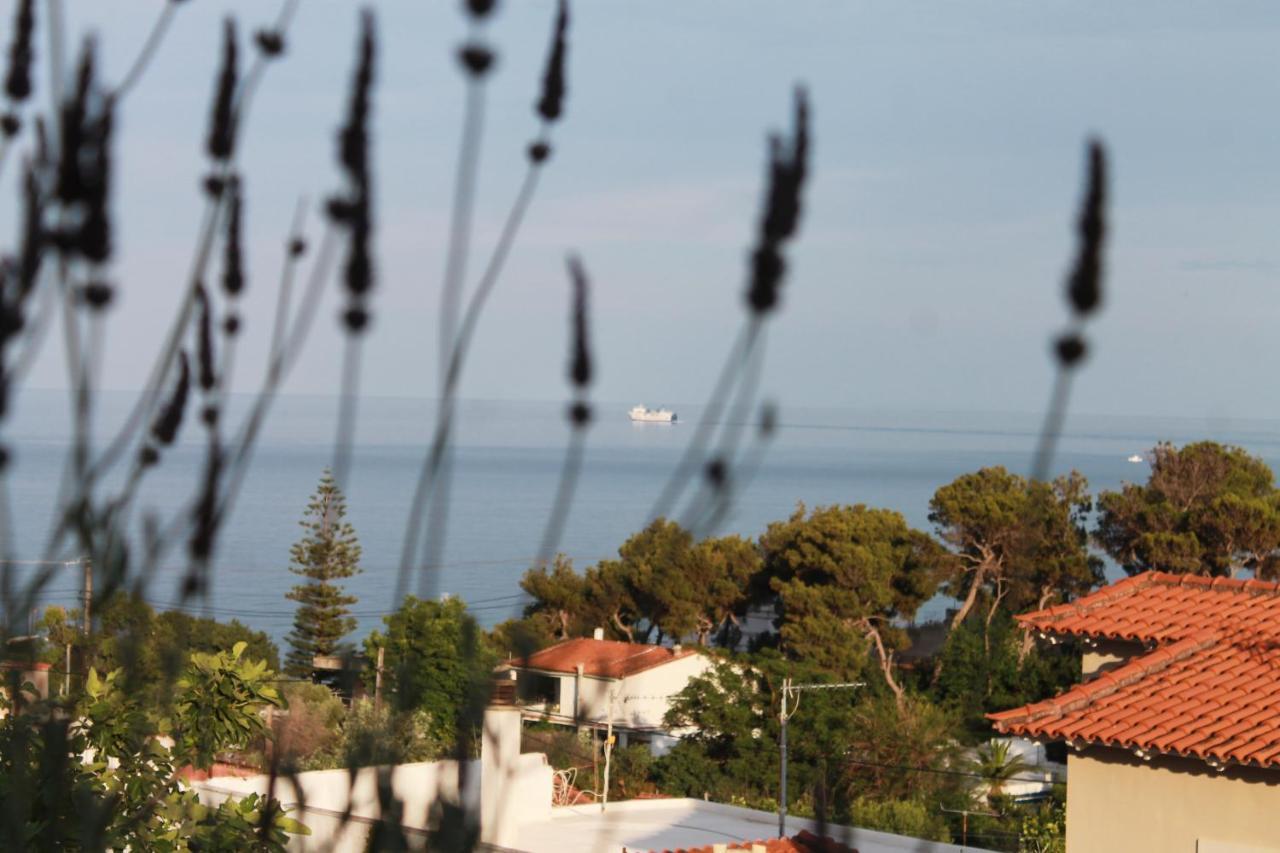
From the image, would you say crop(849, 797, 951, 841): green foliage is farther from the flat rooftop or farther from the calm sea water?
the calm sea water

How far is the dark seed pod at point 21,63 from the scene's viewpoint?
54.9 inches

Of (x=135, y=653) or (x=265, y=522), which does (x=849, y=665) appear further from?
(x=135, y=653)

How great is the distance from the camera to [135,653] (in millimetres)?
1275

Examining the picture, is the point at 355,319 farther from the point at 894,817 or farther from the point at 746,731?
the point at 746,731

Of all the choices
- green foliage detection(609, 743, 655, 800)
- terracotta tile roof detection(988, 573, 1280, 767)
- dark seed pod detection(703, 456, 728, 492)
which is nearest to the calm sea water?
dark seed pod detection(703, 456, 728, 492)

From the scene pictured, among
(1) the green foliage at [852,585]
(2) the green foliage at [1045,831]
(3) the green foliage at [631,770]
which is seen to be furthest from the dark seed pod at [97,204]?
(1) the green foliage at [852,585]

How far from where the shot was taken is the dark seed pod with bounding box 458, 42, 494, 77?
3.96 feet

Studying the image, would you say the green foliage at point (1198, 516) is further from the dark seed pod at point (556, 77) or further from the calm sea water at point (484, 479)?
the dark seed pod at point (556, 77)

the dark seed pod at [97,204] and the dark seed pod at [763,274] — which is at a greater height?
the dark seed pod at [97,204]

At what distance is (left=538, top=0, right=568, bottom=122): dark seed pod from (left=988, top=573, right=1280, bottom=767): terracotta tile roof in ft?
24.4

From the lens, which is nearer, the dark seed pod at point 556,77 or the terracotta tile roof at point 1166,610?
the dark seed pod at point 556,77

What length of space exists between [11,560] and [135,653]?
0.13m

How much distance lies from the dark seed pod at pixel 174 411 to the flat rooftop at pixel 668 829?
974 centimetres

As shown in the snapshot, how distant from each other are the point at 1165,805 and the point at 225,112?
804 centimetres
